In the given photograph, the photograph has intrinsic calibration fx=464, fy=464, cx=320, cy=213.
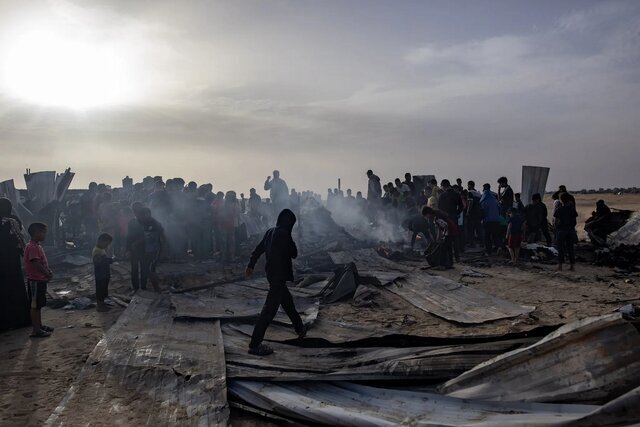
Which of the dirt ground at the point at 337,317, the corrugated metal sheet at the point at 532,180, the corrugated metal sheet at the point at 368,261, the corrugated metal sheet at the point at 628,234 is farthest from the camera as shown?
the corrugated metal sheet at the point at 532,180

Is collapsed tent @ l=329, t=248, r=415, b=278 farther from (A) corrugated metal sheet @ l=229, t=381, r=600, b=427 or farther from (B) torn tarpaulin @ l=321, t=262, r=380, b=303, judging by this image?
(A) corrugated metal sheet @ l=229, t=381, r=600, b=427

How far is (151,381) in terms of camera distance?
4809 mm

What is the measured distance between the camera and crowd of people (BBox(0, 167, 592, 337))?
7.32m

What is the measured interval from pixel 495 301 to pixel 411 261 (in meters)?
5.98

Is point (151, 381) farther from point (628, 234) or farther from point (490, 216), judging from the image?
point (628, 234)

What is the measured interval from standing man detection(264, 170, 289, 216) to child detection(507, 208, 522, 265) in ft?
25.7

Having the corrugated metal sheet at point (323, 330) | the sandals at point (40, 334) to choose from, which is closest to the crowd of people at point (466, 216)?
the corrugated metal sheet at point (323, 330)

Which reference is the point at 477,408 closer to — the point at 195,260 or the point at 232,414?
the point at 232,414

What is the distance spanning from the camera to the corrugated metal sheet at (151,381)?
4051 millimetres

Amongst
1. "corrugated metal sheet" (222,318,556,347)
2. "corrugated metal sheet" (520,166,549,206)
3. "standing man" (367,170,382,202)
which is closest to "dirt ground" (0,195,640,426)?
"corrugated metal sheet" (222,318,556,347)

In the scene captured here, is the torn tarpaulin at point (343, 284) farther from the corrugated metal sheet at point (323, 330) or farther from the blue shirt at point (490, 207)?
the blue shirt at point (490, 207)

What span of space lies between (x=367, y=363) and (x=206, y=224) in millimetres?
11090

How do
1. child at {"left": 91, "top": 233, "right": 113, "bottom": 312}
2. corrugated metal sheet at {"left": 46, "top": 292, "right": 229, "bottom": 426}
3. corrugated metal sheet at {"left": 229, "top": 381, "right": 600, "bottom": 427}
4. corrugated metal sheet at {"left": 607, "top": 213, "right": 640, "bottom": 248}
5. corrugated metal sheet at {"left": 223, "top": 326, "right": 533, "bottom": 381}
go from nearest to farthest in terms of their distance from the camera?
corrugated metal sheet at {"left": 229, "top": 381, "right": 600, "bottom": 427} < corrugated metal sheet at {"left": 46, "top": 292, "right": 229, "bottom": 426} < corrugated metal sheet at {"left": 223, "top": 326, "right": 533, "bottom": 381} < child at {"left": 91, "top": 233, "right": 113, "bottom": 312} < corrugated metal sheet at {"left": 607, "top": 213, "right": 640, "bottom": 248}

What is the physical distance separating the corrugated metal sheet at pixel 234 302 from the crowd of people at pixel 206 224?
1.31 metres
